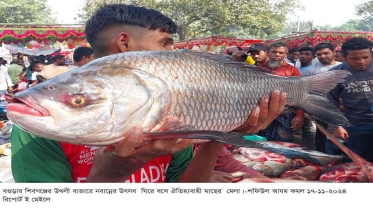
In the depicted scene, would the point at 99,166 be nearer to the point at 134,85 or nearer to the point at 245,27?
the point at 134,85

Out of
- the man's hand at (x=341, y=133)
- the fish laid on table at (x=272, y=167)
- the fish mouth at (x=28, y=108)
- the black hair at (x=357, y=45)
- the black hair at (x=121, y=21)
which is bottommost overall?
the fish laid on table at (x=272, y=167)

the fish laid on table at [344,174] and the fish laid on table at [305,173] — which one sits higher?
the fish laid on table at [344,174]

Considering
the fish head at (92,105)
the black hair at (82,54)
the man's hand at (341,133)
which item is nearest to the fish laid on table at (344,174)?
the man's hand at (341,133)

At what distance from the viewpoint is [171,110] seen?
1.24 m

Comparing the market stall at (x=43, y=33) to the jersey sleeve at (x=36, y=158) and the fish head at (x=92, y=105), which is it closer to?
the jersey sleeve at (x=36, y=158)

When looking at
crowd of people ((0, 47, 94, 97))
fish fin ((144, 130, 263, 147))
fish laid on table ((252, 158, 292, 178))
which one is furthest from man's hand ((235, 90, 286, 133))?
crowd of people ((0, 47, 94, 97))

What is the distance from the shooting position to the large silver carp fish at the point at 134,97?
105cm

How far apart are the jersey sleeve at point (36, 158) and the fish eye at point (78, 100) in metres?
0.34

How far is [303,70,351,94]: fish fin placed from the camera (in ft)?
6.33

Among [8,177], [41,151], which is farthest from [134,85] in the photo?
[8,177]

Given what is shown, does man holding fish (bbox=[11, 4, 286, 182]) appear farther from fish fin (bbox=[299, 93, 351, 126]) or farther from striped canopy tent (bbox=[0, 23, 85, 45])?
striped canopy tent (bbox=[0, 23, 85, 45])

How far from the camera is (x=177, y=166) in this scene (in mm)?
1745

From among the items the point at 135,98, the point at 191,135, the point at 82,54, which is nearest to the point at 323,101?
the point at 191,135
